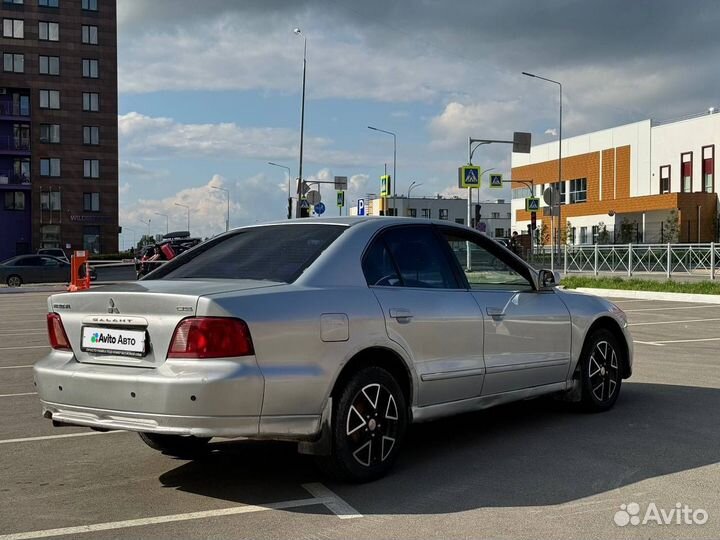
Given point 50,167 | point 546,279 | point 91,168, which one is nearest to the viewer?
point 546,279

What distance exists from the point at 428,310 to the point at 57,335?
2.35m

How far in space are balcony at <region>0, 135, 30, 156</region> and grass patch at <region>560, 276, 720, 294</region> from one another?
51.3m

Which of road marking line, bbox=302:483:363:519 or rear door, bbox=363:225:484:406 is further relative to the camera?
rear door, bbox=363:225:484:406

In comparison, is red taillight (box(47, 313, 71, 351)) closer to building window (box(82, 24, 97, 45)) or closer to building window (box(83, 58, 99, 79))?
building window (box(83, 58, 99, 79))

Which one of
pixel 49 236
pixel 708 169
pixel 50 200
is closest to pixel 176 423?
pixel 708 169

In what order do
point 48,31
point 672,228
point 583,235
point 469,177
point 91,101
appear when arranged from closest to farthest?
point 469,177
point 672,228
point 583,235
point 48,31
point 91,101

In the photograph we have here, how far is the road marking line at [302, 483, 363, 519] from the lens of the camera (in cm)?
448

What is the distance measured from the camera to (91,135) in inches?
2746

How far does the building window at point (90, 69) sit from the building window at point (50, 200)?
33.2ft

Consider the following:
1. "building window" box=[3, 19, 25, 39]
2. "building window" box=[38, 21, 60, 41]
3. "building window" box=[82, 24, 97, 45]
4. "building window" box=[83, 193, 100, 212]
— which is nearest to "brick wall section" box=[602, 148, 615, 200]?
"building window" box=[83, 193, 100, 212]

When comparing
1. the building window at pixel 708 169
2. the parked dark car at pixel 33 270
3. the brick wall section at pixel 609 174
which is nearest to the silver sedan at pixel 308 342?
the parked dark car at pixel 33 270

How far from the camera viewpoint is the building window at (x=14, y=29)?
67.5 meters

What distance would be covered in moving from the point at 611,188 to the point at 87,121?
43180 millimetres

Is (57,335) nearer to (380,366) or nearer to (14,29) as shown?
(380,366)
